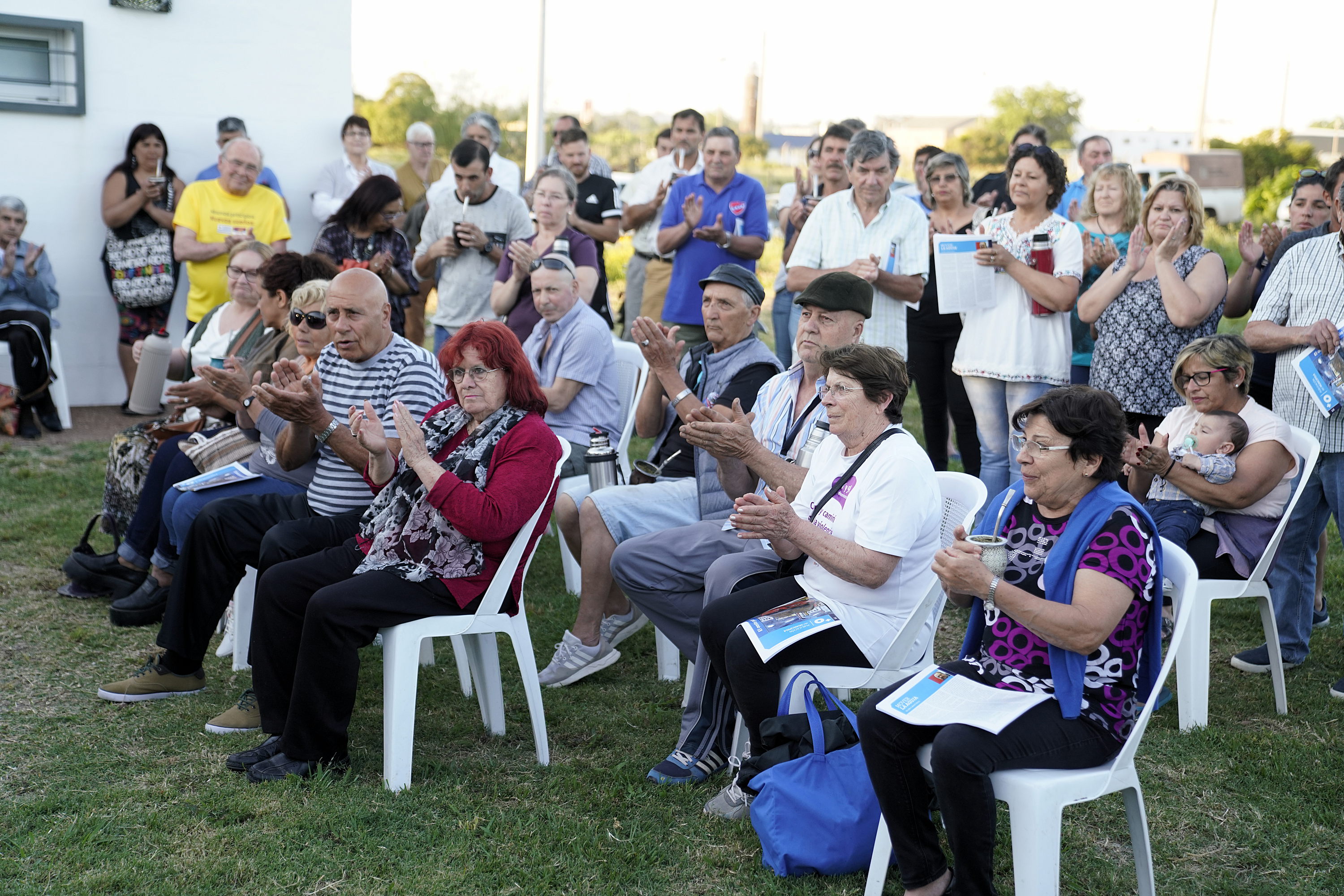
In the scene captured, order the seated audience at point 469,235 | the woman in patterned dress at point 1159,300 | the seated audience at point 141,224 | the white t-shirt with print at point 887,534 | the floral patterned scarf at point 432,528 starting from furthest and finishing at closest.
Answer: the seated audience at point 141,224 → the seated audience at point 469,235 → the woman in patterned dress at point 1159,300 → the floral patterned scarf at point 432,528 → the white t-shirt with print at point 887,534

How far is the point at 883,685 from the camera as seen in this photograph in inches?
124

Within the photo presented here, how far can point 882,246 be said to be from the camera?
5355mm

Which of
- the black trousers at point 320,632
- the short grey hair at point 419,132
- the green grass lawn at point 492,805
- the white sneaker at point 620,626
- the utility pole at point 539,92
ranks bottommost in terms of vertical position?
the green grass lawn at point 492,805

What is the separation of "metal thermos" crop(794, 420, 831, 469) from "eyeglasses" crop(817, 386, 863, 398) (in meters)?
0.24

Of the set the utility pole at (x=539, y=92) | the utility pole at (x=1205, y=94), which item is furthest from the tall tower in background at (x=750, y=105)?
the utility pole at (x=539, y=92)

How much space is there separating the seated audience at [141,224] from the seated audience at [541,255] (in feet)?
11.8

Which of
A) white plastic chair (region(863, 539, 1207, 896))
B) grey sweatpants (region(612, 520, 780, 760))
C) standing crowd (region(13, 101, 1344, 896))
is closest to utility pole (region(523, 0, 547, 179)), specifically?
standing crowd (region(13, 101, 1344, 896))

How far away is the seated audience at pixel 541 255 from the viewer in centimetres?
587

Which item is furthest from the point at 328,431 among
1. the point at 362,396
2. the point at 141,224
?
the point at 141,224

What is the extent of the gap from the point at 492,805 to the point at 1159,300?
323 centimetres

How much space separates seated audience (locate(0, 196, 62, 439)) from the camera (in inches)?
313

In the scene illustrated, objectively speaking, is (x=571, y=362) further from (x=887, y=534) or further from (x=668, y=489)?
(x=887, y=534)

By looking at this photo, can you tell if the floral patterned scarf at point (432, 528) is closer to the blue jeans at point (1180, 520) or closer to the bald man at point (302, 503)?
the bald man at point (302, 503)

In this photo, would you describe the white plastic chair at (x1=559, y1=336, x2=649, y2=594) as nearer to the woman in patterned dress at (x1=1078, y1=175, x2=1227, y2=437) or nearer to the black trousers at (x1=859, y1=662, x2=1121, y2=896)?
the woman in patterned dress at (x1=1078, y1=175, x2=1227, y2=437)
